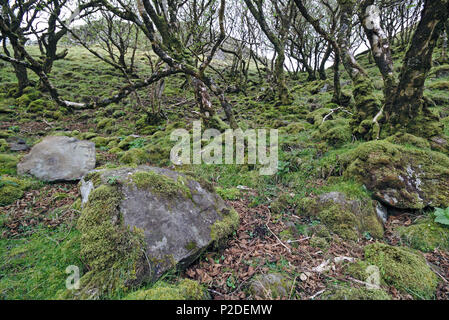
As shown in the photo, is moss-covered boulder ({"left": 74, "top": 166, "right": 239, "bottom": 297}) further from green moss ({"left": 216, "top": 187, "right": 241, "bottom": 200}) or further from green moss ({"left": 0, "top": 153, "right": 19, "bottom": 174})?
green moss ({"left": 0, "top": 153, "right": 19, "bottom": 174})

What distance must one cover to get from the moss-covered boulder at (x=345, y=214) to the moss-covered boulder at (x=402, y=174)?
18.1 inches

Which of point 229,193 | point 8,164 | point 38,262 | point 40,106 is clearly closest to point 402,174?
point 229,193

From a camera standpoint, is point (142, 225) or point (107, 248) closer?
point (107, 248)

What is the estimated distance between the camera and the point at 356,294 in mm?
2057

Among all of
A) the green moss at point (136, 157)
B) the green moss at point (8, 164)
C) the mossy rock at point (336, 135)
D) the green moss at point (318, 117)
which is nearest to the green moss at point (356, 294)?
the mossy rock at point (336, 135)

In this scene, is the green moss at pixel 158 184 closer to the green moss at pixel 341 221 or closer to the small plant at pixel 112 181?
the small plant at pixel 112 181

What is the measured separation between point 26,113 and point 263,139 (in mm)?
13022

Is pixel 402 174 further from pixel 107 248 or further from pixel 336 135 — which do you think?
pixel 107 248

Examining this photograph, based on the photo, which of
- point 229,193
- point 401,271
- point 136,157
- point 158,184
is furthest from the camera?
point 136,157

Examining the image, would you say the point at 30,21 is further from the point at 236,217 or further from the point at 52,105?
the point at 236,217

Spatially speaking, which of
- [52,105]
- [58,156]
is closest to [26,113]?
[52,105]

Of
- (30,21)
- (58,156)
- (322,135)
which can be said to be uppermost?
(30,21)

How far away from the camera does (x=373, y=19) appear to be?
195 inches

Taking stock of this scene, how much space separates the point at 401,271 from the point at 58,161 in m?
6.89
